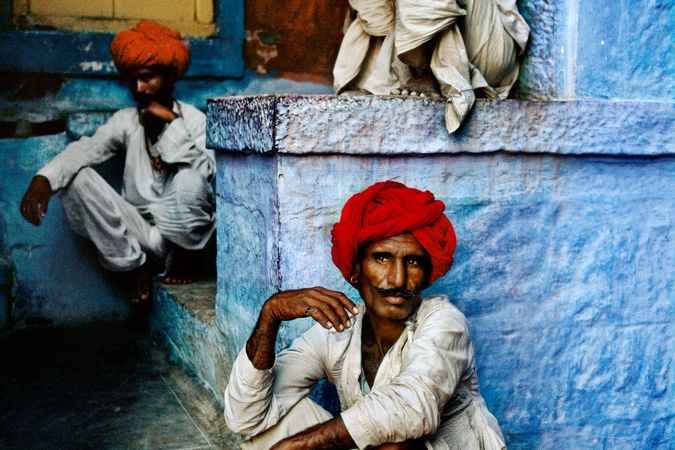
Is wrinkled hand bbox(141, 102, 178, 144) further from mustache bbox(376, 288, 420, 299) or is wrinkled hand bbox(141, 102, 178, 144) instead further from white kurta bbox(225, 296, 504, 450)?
mustache bbox(376, 288, 420, 299)

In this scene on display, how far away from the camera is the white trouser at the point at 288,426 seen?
2.68m

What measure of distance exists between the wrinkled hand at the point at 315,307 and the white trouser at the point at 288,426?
1.02 ft

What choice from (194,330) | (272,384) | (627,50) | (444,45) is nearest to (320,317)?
(272,384)

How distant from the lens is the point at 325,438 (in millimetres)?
2350

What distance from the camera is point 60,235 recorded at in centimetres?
543

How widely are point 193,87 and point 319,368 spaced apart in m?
3.27

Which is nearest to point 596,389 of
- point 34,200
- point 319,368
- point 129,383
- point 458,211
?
point 458,211

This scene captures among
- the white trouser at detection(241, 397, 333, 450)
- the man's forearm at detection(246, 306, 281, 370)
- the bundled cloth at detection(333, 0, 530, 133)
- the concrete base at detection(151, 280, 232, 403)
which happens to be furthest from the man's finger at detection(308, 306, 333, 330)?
the concrete base at detection(151, 280, 232, 403)

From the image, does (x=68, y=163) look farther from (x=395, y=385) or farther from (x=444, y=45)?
(x=395, y=385)

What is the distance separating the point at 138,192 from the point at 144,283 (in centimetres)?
51

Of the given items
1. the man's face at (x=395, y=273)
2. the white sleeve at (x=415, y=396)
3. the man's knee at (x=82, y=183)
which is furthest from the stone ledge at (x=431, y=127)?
the man's knee at (x=82, y=183)

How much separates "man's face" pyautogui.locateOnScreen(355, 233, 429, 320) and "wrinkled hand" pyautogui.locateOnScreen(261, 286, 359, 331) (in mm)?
113

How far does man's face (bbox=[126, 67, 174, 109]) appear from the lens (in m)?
5.07

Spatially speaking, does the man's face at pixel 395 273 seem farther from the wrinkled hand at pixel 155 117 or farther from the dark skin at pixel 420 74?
the wrinkled hand at pixel 155 117
